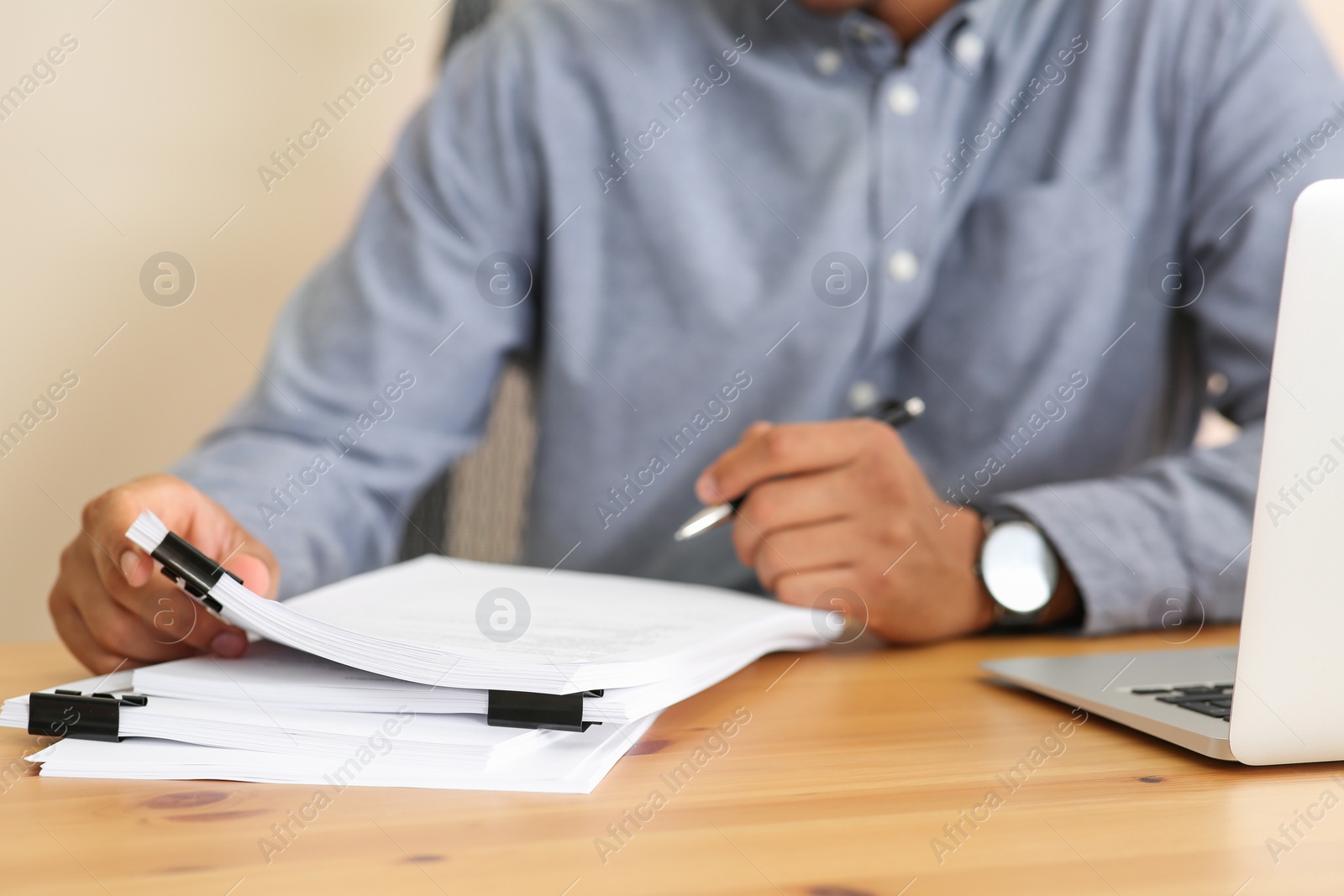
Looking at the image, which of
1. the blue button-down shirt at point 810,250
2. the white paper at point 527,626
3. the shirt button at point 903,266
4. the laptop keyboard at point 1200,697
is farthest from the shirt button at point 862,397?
the laptop keyboard at point 1200,697

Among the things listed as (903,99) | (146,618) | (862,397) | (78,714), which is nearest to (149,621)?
(146,618)

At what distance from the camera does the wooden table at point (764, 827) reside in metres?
0.34

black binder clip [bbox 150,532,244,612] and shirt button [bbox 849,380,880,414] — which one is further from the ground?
black binder clip [bbox 150,532,244,612]

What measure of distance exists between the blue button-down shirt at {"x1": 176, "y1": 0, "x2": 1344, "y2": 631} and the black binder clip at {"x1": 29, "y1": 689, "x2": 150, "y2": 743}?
1.72 ft

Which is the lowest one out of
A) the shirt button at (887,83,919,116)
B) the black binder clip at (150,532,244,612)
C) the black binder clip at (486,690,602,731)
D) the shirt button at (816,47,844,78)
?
the black binder clip at (486,690,602,731)

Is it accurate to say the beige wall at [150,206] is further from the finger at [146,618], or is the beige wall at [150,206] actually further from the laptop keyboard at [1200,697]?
the laptop keyboard at [1200,697]

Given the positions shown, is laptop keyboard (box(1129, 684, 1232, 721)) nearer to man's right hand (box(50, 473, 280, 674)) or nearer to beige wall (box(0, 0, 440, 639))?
man's right hand (box(50, 473, 280, 674))

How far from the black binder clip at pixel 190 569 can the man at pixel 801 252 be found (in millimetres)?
495

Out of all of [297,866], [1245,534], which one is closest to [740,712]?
[297,866]

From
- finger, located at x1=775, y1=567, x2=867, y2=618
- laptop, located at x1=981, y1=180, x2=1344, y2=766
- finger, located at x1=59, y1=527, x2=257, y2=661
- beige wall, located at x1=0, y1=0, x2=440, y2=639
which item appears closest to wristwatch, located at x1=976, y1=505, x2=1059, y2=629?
finger, located at x1=775, y1=567, x2=867, y2=618

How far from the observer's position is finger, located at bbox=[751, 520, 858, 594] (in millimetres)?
737

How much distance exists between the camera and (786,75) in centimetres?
110

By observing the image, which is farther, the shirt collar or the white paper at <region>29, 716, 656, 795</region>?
the shirt collar

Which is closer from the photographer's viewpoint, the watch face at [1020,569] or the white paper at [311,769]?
the white paper at [311,769]
